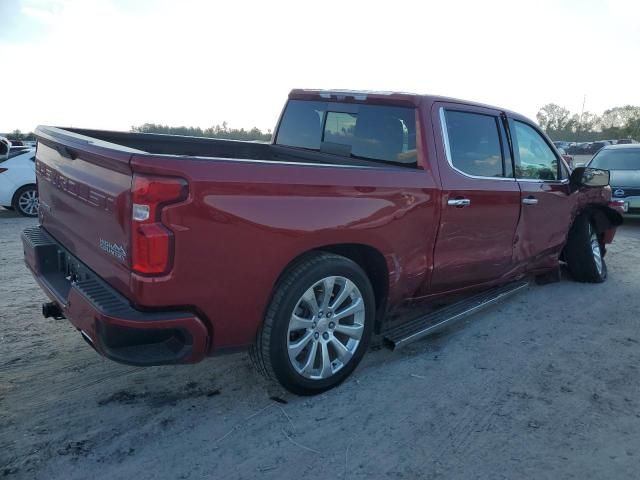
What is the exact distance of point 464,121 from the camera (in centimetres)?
411

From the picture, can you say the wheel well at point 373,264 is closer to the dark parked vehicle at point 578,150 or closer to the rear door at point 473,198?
the rear door at point 473,198

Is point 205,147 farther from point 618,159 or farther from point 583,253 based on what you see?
point 618,159

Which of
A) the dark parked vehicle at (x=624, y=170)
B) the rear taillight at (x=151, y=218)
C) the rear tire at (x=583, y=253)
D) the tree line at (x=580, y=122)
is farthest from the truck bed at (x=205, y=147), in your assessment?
the tree line at (x=580, y=122)

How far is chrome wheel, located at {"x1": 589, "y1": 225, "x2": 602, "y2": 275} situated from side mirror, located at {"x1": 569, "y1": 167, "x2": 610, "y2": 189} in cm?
82

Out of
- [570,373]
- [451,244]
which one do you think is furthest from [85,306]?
[570,373]

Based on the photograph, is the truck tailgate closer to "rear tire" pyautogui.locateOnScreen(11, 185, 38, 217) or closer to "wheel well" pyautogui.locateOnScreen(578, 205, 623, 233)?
"wheel well" pyautogui.locateOnScreen(578, 205, 623, 233)

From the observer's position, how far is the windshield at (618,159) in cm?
1091

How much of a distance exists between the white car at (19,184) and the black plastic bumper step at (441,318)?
8351mm

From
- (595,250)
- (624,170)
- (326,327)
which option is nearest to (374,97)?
(326,327)

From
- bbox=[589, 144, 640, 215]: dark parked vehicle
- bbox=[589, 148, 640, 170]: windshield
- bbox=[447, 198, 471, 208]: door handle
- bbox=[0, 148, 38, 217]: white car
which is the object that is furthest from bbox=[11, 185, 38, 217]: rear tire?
bbox=[589, 148, 640, 170]: windshield

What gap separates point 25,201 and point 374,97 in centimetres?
852

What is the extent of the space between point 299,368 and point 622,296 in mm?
4091

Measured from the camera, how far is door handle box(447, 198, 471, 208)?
12.3 ft

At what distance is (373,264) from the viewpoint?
3570 millimetres
